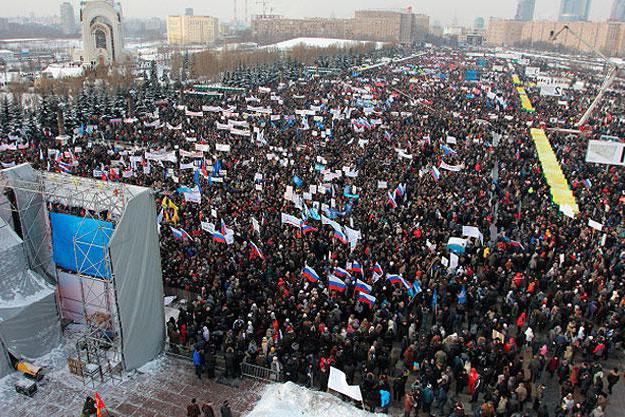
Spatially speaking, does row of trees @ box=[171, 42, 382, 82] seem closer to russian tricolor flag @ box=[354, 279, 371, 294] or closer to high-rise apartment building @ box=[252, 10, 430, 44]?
russian tricolor flag @ box=[354, 279, 371, 294]

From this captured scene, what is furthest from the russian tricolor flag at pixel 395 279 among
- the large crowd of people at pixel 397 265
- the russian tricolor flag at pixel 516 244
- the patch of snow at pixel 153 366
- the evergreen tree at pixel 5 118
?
the evergreen tree at pixel 5 118

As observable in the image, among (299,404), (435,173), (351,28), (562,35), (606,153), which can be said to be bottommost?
(299,404)

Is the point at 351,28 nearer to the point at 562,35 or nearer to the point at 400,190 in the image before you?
the point at 562,35

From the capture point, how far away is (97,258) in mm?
10766

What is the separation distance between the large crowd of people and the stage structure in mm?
962

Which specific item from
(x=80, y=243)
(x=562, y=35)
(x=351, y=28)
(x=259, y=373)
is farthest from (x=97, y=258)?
(x=351, y=28)

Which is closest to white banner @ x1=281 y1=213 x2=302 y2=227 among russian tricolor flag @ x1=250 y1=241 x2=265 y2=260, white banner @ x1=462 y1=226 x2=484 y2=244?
russian tricolor flag @ x1=250 y1=241 x2=265 y2=260

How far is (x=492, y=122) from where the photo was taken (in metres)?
31.0

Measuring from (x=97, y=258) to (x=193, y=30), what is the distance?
167382mm

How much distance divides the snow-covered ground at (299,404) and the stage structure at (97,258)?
9.18 feet

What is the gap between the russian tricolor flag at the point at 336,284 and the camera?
11867mm

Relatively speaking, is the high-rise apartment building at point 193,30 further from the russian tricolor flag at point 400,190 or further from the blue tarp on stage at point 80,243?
the blue tarp on stage at point 80,243

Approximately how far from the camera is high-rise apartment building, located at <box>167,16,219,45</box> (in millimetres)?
164625

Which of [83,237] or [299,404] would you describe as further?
[83,237]
